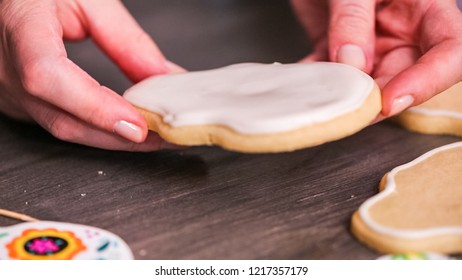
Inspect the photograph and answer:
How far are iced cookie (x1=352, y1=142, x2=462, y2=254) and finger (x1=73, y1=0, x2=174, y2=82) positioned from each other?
0.38 m

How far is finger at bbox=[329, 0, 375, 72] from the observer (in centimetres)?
Result: 90

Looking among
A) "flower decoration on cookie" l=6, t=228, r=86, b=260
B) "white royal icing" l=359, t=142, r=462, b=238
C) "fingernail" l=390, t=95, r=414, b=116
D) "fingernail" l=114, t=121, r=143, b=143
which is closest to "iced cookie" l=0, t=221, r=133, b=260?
"flower decoration on cookie" l=6, t=228, r=86, b=260

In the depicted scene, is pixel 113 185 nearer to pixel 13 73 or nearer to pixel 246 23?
pixel 13 73

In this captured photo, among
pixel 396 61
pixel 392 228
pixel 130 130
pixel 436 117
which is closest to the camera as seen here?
pixel 392 228

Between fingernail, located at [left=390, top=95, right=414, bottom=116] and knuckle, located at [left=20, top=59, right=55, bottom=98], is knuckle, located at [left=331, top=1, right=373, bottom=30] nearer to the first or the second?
fingernail, located at [left=390, top=95, right=414, bottom=116]

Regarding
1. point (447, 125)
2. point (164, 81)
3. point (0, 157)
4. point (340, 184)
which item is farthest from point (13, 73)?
point (447, 125)

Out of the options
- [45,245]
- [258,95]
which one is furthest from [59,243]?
[258,95]

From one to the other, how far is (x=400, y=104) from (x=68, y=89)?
38cm

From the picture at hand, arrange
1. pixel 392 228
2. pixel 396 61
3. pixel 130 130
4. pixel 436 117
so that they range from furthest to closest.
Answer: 1. pixel 396 61
2. pixel 436 117
3. pixel 130 130
4. pixel 392 228

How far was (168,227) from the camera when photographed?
2.27 ft

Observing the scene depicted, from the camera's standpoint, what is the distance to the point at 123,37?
951 mm

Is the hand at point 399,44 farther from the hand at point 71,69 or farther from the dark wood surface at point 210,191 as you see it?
the hand at point 71,69

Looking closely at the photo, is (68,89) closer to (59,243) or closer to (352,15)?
(59,243)

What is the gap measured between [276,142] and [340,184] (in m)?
0.14
